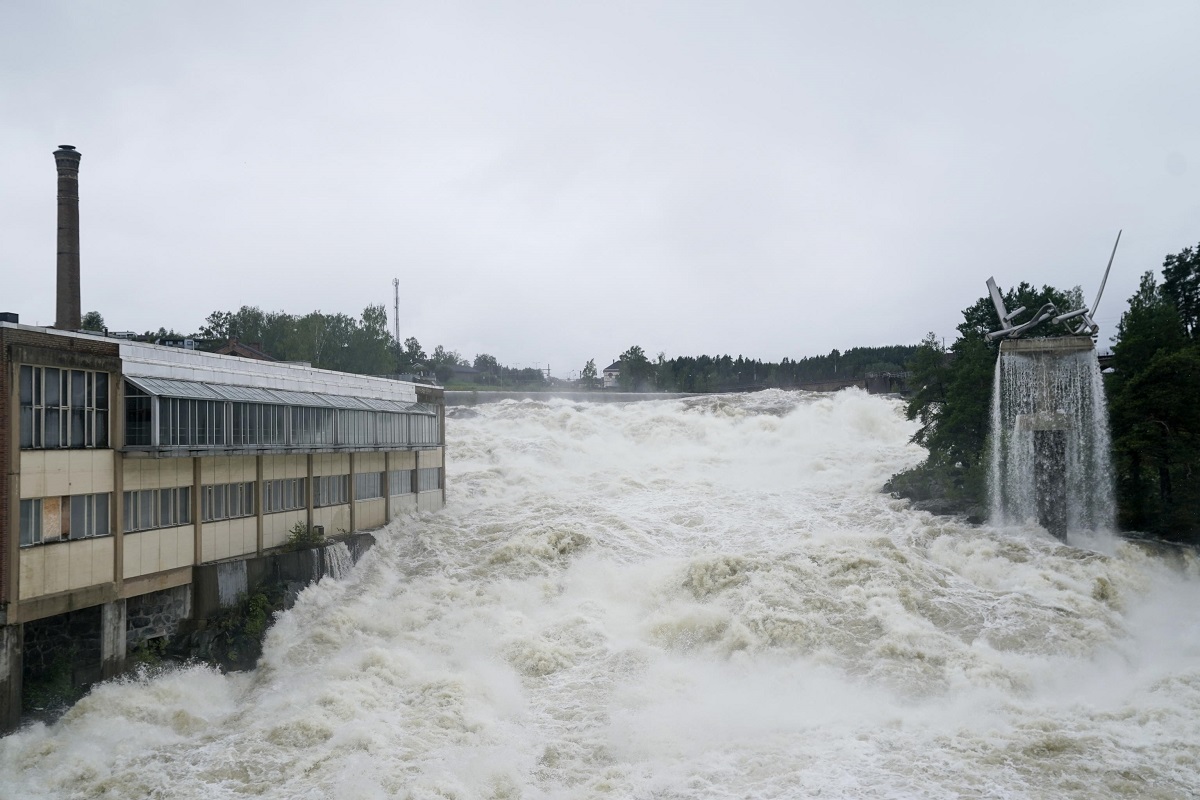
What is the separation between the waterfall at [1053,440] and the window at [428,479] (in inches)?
743

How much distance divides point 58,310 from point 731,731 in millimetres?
20310

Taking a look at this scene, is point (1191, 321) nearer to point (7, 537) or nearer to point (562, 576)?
point (562, 576)

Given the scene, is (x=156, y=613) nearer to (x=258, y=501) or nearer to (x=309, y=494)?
(x=258, y=501)

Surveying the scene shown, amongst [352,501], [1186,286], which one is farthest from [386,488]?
[1186,286]

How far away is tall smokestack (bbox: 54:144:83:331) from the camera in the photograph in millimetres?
22797

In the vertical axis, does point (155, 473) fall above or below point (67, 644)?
above

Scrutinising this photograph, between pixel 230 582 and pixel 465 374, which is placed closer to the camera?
pixel 230 582

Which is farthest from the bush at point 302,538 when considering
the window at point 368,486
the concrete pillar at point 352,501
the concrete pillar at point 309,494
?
the window at point 368,486

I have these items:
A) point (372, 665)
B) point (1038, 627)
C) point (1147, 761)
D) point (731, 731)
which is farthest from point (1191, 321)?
point (372, 665)

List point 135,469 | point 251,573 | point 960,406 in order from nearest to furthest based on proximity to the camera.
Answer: point 135,469 → point 251,573 → point 960,406

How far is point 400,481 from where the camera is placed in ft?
92.7

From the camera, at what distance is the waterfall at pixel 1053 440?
25719mm

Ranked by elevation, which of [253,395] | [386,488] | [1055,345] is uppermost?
[1055,345]

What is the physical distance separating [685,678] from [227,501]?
438 inches
